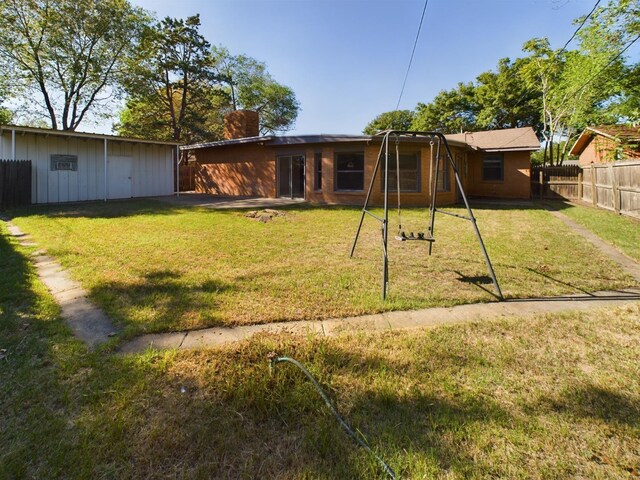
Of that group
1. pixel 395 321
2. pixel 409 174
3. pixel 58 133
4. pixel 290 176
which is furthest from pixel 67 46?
pixel 395 321

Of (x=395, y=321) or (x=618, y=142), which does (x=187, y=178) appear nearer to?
(x=395, y=321)

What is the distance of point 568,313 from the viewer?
3502mm

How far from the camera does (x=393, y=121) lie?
4028cm

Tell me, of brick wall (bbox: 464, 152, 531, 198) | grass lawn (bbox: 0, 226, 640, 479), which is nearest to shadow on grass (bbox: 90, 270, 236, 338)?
grass lawn (bbox: 0, 226, 640, 479)

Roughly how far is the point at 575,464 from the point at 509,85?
1270 inches

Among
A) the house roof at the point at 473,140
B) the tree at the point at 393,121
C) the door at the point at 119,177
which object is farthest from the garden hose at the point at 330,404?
the tree at the point at 393,121

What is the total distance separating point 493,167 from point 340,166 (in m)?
9.22

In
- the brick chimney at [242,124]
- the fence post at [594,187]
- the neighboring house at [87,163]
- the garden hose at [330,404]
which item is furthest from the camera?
the brick chimney at [242,124]

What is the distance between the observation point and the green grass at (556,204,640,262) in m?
6.62

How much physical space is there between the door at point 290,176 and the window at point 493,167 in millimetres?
10001

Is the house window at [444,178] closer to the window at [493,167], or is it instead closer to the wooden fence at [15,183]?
the window at [493,167]

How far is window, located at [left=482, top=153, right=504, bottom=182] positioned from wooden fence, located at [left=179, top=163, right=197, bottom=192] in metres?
18.2

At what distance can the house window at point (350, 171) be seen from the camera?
14273 mm

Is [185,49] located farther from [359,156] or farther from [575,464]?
[575,464]
